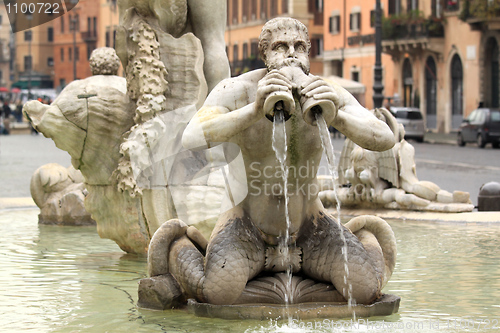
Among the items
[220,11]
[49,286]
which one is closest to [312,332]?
[49,286]

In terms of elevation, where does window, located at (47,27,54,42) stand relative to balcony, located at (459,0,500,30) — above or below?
above

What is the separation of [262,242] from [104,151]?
246 cm

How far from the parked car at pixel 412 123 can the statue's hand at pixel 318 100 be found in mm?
30457

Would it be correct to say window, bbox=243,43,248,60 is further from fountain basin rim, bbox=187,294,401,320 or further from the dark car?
fountain basin rim, bbox=187,294,401,320

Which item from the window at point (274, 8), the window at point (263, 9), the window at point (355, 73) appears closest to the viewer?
the window at point (355, 73)

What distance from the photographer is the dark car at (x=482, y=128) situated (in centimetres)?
2925

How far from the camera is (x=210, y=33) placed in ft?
25.6

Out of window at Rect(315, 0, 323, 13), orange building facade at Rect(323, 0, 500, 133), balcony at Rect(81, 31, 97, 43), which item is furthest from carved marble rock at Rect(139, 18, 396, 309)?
balcony at Rect(81, 31, 97, 43)

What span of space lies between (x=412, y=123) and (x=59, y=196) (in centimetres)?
2703

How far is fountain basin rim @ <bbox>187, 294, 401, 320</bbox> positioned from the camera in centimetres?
489

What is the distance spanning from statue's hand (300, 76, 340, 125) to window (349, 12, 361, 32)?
50394mm

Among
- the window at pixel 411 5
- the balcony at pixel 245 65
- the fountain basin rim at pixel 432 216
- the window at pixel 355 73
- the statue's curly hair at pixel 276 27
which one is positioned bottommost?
the fountain basin rim at pixel 432 216

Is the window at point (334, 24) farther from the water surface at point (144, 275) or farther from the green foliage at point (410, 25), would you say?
the water surface at point (144, 275)

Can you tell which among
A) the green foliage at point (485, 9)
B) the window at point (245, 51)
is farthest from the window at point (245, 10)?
the green foliage at point (485, 9)
